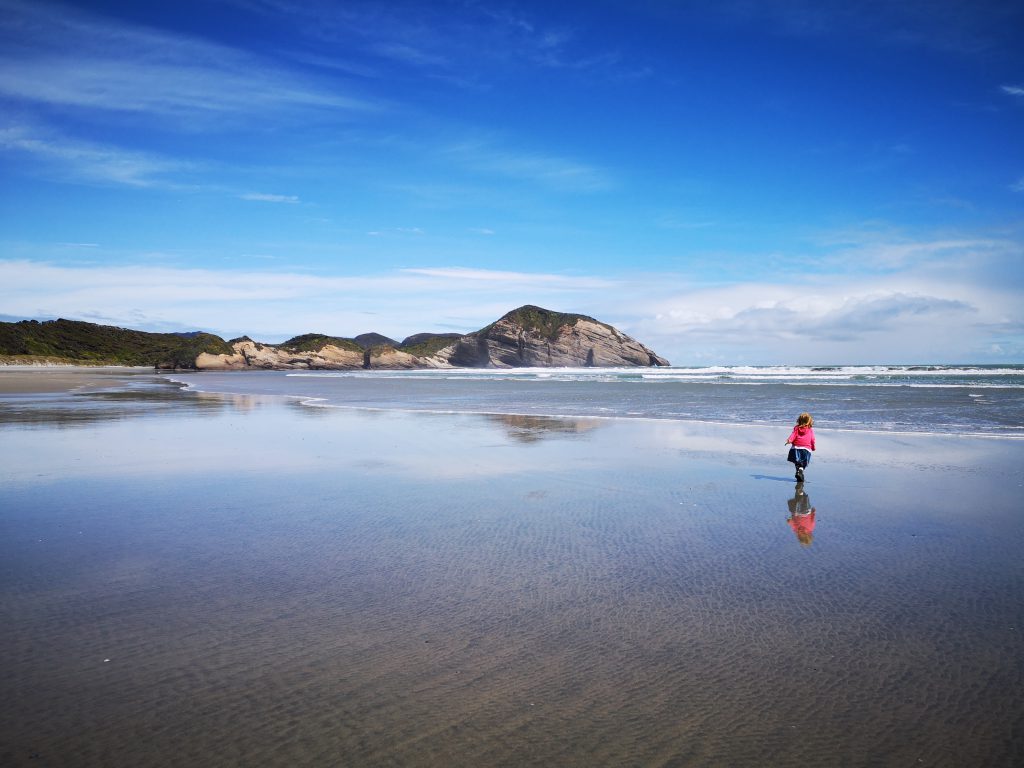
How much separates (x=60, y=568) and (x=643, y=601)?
541 cm

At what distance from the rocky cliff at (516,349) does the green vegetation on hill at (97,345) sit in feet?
90.5

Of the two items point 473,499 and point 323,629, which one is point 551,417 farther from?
point 323,629

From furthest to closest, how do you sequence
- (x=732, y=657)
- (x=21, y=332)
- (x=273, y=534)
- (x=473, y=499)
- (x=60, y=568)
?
(x=21, y=332) < (x=473, y=499) < (x=273, y=534) < (x=60, y=568) < (x=732, y=657)

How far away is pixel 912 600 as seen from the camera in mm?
5359

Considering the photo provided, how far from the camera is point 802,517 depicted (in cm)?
823

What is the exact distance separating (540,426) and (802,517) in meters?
10.8

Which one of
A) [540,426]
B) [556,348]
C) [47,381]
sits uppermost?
[556,348]

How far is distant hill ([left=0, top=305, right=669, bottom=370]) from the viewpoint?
123688mm

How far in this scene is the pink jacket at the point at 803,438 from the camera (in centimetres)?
1026

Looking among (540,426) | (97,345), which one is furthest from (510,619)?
(97,345)

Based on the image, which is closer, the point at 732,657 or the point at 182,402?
the point at 732,657

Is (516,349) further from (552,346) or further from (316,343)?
(316,343)

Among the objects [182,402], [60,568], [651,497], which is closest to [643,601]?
[651,497]

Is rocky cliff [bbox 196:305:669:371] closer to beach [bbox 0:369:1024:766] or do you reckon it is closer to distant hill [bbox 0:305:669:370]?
distant hill [bbox 0:305:669:370]
